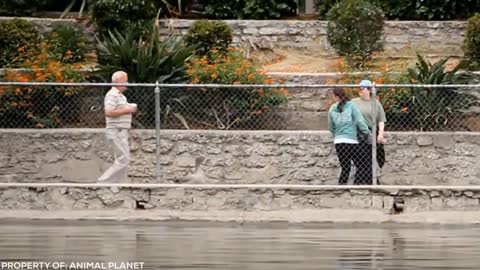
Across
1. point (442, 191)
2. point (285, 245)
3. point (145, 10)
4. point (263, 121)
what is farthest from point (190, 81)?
point (285, 245)

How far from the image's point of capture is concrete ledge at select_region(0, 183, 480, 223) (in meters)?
16.0

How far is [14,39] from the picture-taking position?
20750 mm

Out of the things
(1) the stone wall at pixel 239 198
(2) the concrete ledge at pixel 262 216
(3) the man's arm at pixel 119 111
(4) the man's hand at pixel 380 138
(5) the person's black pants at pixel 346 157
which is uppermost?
(3) the man's arm at pixel 119 111

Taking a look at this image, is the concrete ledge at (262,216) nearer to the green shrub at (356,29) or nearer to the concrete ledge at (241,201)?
the concrete ledge at (241,201)

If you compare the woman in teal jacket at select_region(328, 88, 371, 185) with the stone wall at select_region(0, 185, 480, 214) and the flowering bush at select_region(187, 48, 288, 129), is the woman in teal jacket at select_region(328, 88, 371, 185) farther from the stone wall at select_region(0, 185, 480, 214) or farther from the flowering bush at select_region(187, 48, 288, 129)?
the flowering bush at select_region(187, 48, 288, 129)

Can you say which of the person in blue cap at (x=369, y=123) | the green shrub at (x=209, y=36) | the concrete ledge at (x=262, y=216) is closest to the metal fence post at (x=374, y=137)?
the person in blue cap at (x=369, y=123)

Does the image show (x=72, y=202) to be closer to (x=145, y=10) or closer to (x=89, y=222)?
(x=89, y=222)

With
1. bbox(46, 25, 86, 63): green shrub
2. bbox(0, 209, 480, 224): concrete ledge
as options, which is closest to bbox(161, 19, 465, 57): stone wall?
bbox(46, 25, 86, 63): green shrub

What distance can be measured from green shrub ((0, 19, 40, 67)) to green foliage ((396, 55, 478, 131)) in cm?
636

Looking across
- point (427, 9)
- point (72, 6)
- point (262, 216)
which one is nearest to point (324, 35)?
point (427, 9)

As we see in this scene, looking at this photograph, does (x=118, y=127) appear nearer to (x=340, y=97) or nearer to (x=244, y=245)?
(x=340, y=97)

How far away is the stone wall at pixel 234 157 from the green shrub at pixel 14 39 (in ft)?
8.95

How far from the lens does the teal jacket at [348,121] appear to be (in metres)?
16.6

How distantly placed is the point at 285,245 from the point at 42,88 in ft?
21.4
